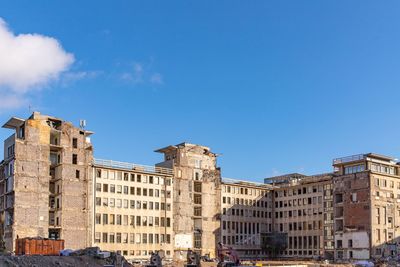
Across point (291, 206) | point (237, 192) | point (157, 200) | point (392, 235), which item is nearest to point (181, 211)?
point (157, 200)

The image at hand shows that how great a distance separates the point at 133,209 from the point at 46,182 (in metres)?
20.0

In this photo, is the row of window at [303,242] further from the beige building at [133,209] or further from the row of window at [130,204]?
the row of window at [130,204]

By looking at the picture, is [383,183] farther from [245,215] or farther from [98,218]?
[98,218]

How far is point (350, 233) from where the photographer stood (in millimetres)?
127312

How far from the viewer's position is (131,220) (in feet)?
401

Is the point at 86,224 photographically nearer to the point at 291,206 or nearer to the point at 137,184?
the point at 137,184

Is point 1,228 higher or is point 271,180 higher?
point 271,180

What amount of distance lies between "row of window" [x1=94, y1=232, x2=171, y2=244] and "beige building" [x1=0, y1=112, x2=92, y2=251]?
11.7ft

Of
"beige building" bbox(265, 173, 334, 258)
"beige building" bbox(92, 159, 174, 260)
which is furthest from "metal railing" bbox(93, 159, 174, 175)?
"beige building" bbox(265, 173, 334, 258)

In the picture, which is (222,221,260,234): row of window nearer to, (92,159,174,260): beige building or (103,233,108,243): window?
(92,159,174,260): beige building

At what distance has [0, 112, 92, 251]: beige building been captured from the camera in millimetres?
107812

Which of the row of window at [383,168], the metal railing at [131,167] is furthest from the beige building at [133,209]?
the row of window at [383,168]

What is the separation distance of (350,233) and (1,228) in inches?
2817

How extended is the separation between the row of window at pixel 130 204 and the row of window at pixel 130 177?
4274 mm
